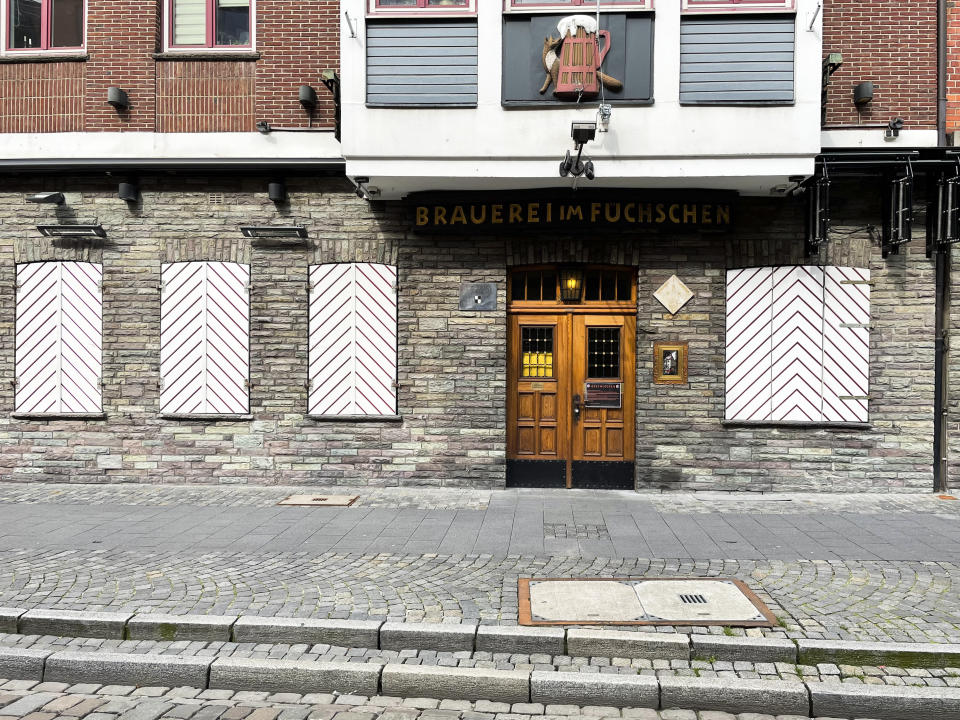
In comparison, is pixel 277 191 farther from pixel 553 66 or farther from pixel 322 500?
pixel 322 500

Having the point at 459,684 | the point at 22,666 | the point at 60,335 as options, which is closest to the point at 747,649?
the point at 459,684

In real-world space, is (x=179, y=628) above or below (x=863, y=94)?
below

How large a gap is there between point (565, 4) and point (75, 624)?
26.5 ft

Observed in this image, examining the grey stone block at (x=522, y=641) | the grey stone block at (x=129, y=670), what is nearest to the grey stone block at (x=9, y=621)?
the grey stone block at (x=129, y=670)

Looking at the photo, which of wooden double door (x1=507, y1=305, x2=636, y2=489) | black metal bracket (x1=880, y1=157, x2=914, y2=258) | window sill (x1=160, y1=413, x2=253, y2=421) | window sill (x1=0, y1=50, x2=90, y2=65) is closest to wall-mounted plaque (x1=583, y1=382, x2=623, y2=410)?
wooden double door (x1=507, y1=305, x2=636, y2=489)

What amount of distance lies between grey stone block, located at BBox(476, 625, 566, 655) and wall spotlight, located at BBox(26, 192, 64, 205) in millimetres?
8540

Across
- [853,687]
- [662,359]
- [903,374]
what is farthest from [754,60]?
[853,687]

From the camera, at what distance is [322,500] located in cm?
858

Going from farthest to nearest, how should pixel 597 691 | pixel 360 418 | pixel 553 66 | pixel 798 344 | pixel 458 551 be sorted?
pixel 360 418 → pixel 798 344 → pixel 553 66 → pixel 458 551 → pixel 597 691

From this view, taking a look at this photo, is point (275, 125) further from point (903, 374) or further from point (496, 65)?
point (903, 374)

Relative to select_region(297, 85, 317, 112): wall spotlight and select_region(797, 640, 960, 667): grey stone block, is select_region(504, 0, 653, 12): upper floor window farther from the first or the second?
select_region(797, 640, 960, 667): grey stone block

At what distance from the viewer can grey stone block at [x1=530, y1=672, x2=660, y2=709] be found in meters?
3.97

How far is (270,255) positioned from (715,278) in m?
6.11

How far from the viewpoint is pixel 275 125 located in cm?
939
